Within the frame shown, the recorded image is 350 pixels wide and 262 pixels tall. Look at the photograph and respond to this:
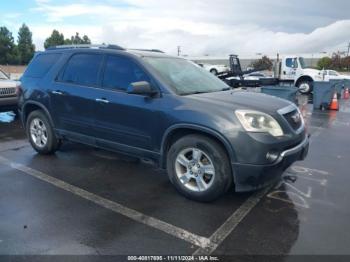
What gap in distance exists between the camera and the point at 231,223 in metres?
3.65

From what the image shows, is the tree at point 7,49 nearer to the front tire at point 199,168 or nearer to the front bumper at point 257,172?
the front tire at point 199,168

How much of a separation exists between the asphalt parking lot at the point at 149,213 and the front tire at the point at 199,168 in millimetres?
150

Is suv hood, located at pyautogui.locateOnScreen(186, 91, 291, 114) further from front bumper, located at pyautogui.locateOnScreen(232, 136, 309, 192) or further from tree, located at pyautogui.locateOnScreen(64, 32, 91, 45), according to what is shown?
tree, located at pyautogui.locateOnScreen(64, 32, 91, 45)

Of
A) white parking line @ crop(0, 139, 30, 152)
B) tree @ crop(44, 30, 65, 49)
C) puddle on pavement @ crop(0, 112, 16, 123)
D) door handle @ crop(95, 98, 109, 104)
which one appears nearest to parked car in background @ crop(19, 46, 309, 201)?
door handle @ crop(95, 98, 109, 104)

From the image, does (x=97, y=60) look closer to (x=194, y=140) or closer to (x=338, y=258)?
(x=194, y=140)

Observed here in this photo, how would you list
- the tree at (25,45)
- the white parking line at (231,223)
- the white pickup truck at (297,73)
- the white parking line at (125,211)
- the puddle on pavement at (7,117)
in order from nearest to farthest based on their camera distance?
the white parking line at (231,223)
the white parking line at (125,211)
the puddle on pavement at (7,117)
the white pickup truck at (297,73)
the tree at (25,45)

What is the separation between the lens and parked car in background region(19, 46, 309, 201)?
12.6 feet

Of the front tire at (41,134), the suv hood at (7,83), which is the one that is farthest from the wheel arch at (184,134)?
the suv hood at (7,83)

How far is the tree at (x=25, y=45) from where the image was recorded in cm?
5806

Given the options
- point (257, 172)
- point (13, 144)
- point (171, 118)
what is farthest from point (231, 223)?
point (13, 144)

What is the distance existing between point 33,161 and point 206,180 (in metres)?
3.07

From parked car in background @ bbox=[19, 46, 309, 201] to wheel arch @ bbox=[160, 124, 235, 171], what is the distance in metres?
0.01

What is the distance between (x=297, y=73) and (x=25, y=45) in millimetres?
51188

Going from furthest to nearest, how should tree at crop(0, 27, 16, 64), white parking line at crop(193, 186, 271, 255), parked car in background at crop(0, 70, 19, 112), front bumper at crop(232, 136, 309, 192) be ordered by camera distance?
tree at crop(0, 27, 16, 64), parked car in background at crop(0, 70, 19, 112), front bumper at crop(232, 136, 309, 192), white parking line at crop(193, 186, 271, 255)
